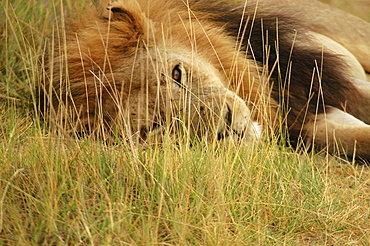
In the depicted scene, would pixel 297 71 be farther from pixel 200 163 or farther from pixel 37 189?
pixel 37 189

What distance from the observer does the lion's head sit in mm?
2881

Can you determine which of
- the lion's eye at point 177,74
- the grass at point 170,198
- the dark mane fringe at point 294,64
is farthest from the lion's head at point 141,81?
the dark mane fringe at point 294,64

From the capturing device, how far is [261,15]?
4184mm

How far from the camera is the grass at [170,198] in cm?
195

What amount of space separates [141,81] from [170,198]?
102 centimetres

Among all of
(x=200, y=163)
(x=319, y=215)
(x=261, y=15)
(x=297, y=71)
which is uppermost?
(x=261, y=15)

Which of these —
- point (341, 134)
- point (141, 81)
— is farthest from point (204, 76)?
point (341, 134)

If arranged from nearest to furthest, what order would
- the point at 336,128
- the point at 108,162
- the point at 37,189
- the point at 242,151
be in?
the point at 37,189 < the point at 108,162 < the point at 242,151 < the point at 336,128

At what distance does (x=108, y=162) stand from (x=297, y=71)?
196 centimetres

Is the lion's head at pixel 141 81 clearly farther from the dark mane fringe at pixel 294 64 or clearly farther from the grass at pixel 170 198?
the dark mane fringe at pixel 294 64

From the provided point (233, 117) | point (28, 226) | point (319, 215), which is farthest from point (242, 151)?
point (28, 226)

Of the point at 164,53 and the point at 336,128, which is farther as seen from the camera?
the point at 336,128

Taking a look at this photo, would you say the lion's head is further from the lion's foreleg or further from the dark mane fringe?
the lion's foreleg

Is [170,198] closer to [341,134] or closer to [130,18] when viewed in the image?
[130,18]
